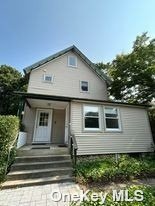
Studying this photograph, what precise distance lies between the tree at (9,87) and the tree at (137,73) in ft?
37.6

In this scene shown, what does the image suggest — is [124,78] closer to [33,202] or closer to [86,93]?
[86,93]

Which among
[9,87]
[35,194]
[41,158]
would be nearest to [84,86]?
[41,158]

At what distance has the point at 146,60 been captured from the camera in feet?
39.1

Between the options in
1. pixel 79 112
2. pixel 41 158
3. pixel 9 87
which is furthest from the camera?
pixel 9 87

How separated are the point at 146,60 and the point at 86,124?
30.0 feet

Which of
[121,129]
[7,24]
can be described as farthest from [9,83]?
[121,129]

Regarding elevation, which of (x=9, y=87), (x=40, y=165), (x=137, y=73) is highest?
(x=9, y=87)

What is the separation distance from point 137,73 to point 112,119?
23.2 ft

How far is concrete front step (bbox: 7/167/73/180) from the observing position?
4.66 metres

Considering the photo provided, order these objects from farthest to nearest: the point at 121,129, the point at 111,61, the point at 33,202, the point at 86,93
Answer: the point at 111,61, the point at 86,93, the point at 121,129, the point at 33,202

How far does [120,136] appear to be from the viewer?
7.83 metres

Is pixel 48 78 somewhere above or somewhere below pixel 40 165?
above

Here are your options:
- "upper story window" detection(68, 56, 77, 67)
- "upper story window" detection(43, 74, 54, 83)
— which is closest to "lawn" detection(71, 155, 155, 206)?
"upper story window" detection(43, 74, 54, 83)

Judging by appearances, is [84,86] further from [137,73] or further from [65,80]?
[137,73]
